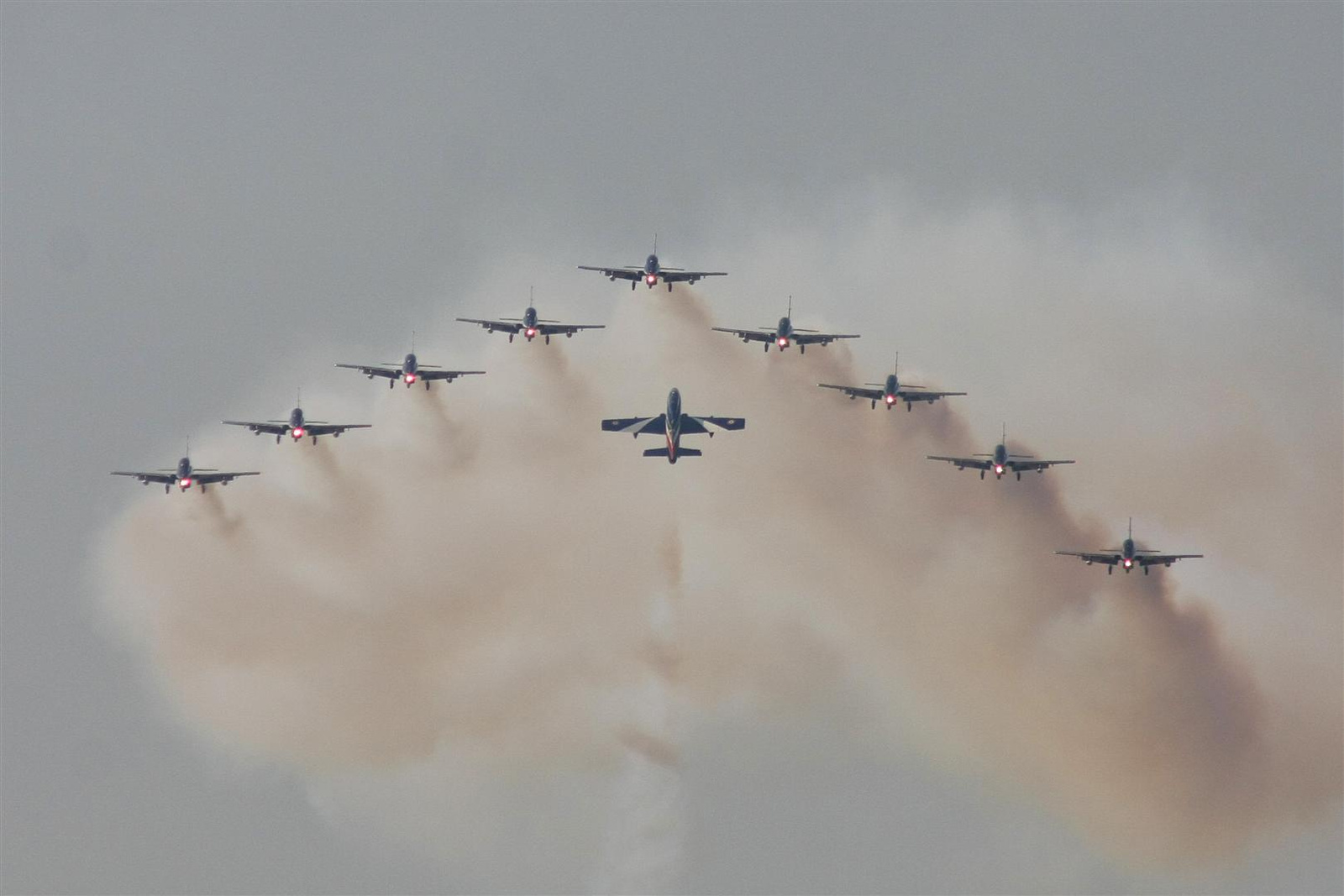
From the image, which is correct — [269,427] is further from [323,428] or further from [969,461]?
[969,461]

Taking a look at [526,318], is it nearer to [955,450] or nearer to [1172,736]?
[955,450]

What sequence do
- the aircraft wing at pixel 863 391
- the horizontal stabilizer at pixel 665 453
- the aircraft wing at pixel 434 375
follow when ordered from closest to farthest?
the horizontal stabilizer at pixel 665 453, the aircraft wing at pixel 863 391, the aircraft wing at pixel 434 375

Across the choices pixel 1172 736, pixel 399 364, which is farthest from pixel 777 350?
pixel 1172 736

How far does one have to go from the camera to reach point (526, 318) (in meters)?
182

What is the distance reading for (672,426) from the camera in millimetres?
164625

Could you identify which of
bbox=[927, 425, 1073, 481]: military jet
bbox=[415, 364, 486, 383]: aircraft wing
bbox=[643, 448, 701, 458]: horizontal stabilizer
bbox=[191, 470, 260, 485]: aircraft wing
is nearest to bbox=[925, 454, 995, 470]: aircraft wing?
bbox=[927, 425, 1073, 481]: military jet

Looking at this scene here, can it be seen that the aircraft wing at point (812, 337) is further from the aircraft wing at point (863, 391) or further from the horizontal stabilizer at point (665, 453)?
the horizontal stabilizer at point (665, 453)

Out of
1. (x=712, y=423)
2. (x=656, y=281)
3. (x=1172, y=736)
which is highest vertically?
(x=656, y=281)

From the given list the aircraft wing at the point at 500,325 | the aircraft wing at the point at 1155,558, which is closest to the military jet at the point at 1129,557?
the aircraft wing at the point at 1155,558

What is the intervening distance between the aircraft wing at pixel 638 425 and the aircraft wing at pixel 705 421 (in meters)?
1.76

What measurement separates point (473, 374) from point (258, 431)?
17.4 meters

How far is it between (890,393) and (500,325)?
27133 mm

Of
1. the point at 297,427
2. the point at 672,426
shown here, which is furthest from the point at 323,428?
the point at 672,426

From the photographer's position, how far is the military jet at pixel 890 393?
579ft
